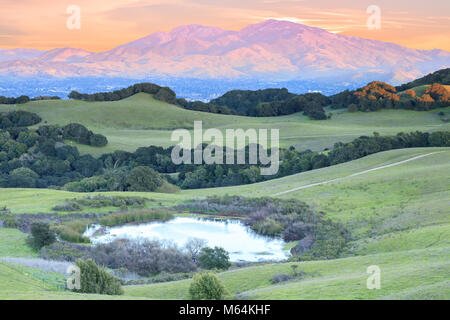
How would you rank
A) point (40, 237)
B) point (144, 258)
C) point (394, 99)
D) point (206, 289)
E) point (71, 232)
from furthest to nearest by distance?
point (394, 99) < point (71, 232) < point (40, 237) < point (144, 258) < point (206, 289)

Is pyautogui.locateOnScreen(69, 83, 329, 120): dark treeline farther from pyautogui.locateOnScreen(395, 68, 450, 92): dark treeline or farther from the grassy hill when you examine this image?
pyautogui.locateOnScreen(395, 68, 450, 92): dark treeline

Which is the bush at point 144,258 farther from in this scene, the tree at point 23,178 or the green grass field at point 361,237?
the tree at point 23,178

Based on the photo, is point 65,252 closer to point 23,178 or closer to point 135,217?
point 135,217

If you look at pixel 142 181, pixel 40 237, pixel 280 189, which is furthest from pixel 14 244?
pixel 280 189

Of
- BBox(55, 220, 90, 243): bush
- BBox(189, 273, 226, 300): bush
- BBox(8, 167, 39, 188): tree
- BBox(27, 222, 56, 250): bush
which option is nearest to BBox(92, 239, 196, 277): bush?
BBox(27, 222, 56, 250): bush

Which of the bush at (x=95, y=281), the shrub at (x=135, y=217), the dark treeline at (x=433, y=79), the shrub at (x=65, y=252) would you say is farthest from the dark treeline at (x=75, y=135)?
the dark treeline at (x=433, y=79)

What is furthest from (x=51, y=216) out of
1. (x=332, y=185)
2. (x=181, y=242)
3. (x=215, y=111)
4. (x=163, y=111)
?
(x=215, y=111)
